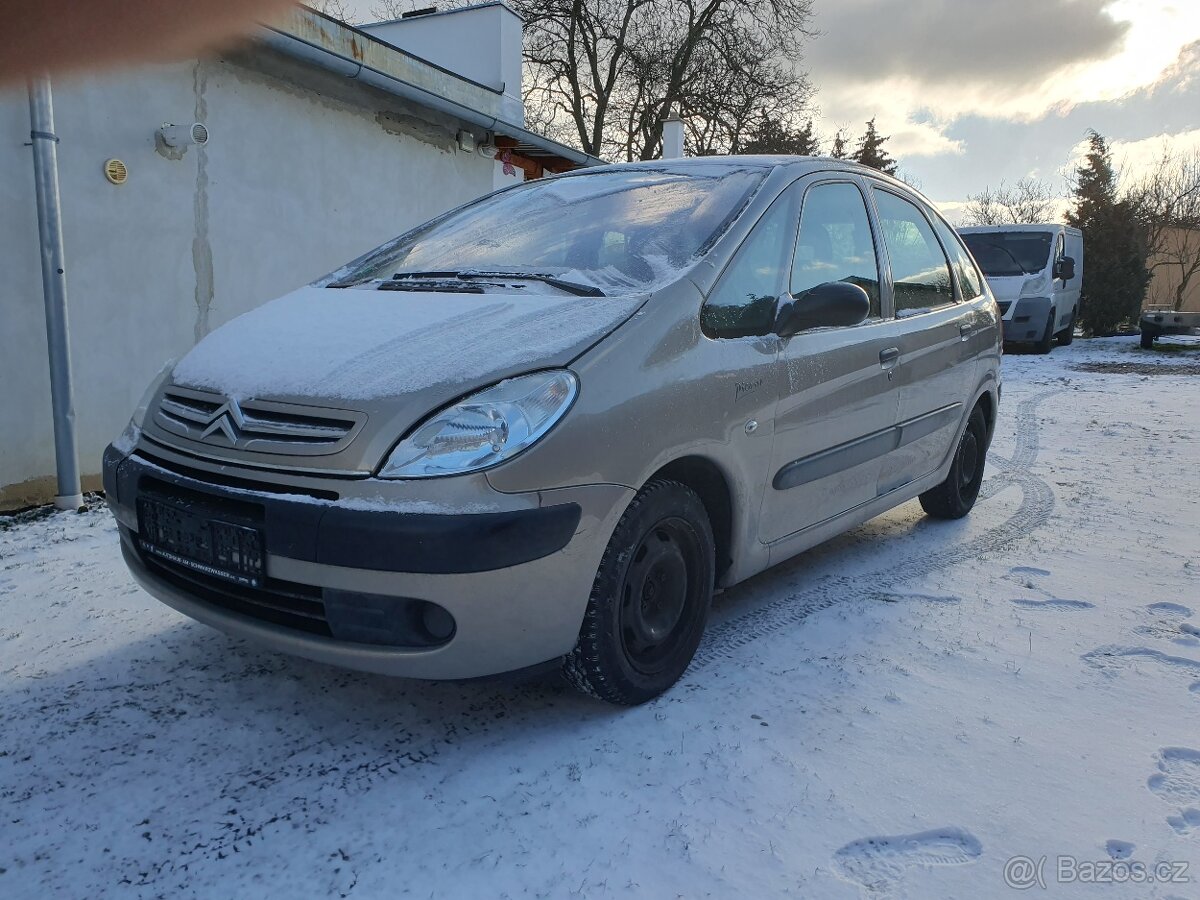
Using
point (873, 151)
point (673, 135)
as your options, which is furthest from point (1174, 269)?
point (673, 135)

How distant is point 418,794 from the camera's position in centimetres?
217

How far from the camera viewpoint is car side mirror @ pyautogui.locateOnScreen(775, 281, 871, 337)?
113 inches

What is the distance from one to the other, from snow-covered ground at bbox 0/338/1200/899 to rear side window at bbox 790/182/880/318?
1.23m

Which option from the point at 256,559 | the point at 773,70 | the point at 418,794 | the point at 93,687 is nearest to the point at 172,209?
the point at 93,687

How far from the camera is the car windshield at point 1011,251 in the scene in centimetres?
1472

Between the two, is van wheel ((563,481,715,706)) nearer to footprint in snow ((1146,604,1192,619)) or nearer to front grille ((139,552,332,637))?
front grille ((139,552,332,637))

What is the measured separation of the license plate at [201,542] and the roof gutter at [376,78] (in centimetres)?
394

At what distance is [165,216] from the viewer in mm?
5809

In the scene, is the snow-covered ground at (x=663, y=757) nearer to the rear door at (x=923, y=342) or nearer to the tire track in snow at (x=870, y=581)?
the tire track in snow at (x=870, y=581)

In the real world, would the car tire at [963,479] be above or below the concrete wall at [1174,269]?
below

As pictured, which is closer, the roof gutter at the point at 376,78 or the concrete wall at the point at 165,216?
the concrete wall at the point at 165,216

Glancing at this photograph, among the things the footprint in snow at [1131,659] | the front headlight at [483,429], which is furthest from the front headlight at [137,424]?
the footprint in snow at [1131,659]

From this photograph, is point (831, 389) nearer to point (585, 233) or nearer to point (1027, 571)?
point (585, 233)

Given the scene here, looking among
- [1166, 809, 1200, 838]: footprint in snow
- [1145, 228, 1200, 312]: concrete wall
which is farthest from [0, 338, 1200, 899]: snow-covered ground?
[1145, 228, 1200, 312]: concrete wall
